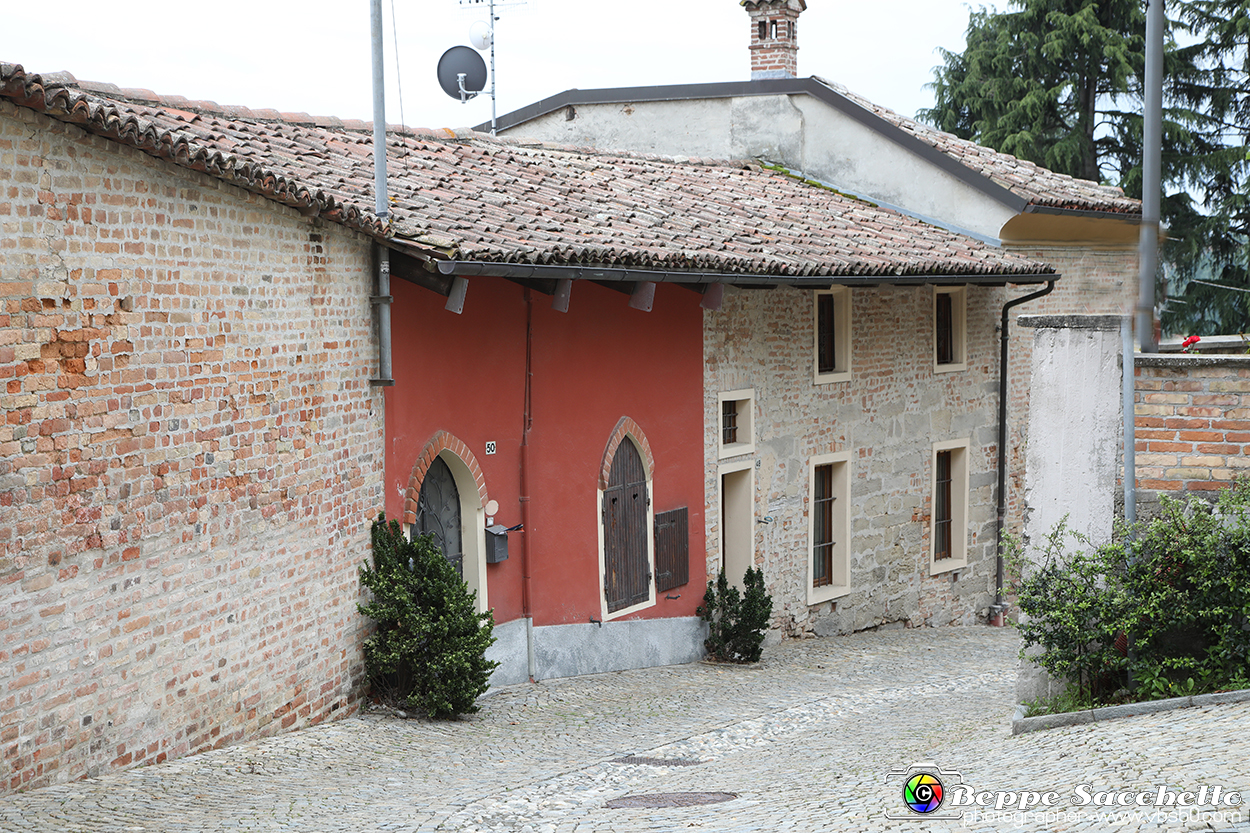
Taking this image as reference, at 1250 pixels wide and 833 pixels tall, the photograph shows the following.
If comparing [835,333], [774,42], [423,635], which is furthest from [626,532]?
[774,42]

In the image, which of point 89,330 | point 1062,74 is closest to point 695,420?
point 89,330

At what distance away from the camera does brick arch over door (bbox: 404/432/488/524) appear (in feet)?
29.9

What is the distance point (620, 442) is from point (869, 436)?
407 cm

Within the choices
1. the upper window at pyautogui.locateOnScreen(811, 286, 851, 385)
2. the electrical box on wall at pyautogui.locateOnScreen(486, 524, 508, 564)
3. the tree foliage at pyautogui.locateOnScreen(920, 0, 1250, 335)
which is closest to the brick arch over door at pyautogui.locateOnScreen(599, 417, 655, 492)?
the electrical box on wall at pyautogui.locateOnScreen(486, 524, 508, 564)

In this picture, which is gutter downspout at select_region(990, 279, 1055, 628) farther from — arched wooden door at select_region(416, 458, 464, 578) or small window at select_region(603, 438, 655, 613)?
arched wooden door at select_region(416, 458, 464, 578)

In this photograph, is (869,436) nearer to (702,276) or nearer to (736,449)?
(736,449)

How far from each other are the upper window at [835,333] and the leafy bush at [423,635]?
19.6ft

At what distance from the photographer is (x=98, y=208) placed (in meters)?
6.33

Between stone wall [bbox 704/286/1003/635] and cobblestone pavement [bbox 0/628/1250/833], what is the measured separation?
259cm

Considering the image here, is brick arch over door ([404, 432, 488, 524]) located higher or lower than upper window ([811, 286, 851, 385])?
lower

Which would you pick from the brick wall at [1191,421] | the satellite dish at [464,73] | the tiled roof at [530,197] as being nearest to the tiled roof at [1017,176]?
the tiled roof at [530,197]

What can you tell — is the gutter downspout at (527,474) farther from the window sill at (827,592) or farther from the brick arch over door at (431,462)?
the window sill at (827,592)

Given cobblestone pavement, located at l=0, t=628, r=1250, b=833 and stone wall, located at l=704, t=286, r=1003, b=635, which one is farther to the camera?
stone wall, located at l=704, t=286, r=1003, b=635

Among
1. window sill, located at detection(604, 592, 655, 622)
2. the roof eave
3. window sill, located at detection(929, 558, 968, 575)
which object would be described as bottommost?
window sill, located at detection(929, 558, 968, 575)
